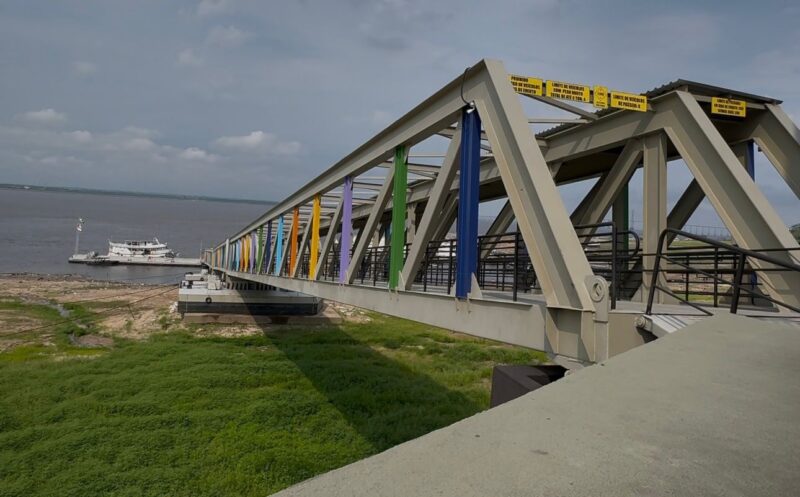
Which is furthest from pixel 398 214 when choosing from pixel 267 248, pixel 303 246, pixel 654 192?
pixel 267 248

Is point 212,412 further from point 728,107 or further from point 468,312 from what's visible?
point 728,107

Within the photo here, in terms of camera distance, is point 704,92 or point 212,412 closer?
point 704,92

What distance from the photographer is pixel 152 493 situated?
9695 millimetres

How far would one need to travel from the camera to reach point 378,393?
16.7 m

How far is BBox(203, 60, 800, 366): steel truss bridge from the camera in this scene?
5051 mm

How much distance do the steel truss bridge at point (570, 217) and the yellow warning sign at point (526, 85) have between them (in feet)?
0.21

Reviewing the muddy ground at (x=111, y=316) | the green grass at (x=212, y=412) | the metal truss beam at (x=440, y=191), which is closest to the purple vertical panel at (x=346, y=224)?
the metal truss beam at (x=440, y=191)

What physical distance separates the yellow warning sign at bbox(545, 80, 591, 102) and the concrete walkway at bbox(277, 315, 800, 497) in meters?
5.73

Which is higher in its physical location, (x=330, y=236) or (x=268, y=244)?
(x=330, y=236)

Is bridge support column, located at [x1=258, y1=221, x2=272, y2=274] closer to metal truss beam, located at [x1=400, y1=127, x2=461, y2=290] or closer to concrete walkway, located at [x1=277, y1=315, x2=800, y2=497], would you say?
metal truss beam, located at [x1=400, y1=127, x2=461, y2=290]

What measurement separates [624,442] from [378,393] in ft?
48.1

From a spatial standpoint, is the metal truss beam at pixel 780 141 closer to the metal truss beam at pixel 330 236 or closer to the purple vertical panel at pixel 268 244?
the metal truss beam at pixel 330 236

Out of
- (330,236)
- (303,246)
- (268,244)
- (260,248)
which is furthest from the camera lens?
(260,248)

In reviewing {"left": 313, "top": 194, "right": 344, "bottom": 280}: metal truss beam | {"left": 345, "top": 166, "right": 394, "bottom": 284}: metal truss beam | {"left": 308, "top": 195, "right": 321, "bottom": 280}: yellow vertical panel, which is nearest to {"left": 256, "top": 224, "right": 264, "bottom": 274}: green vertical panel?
{"left": 308, "top": 195, "right": 321, "bottom": 280}: yellow vertical panel
